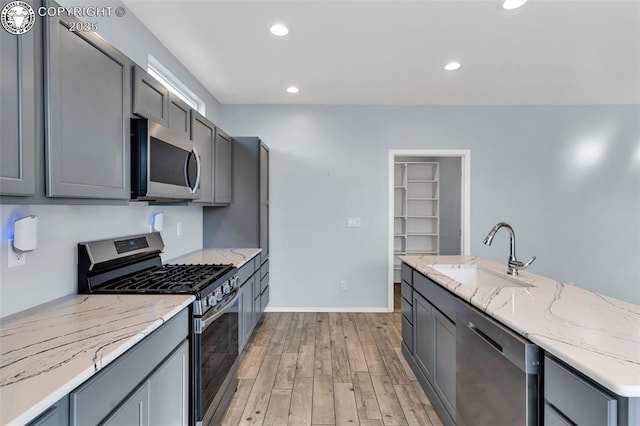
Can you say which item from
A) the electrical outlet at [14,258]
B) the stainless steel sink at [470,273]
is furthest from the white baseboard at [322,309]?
the electrical outlet at [14,258]

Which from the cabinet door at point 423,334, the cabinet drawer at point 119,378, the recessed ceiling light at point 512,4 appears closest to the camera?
the cabinet drawer at point 119,378

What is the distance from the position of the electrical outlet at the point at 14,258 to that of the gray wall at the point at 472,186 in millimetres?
2891

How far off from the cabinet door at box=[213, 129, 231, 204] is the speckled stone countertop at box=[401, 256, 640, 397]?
2174mm

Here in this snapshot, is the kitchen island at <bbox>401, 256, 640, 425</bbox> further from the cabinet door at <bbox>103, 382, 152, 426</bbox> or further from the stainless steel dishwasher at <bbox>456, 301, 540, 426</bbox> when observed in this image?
the cabinet door at <bbox>103, 382, 152, 426</bbox>

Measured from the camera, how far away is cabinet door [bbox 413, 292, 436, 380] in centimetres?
217

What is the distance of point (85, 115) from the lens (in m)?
1.32

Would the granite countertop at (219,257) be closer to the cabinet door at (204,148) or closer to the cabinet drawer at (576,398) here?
the cabinet door at (204,148)

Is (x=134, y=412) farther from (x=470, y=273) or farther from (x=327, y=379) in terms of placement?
(x=470, y=273)

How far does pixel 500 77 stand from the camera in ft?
10.9

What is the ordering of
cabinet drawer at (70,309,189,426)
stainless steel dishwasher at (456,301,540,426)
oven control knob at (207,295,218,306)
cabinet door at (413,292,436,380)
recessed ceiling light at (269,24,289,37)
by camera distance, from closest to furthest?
cabinet drawer at (70,309,189,426) → stainless steel dishwasher at (456,301,540,426) → oven control knob at (207,295,218,306) → cabinet door at (413,292,436,380) → recessed ceiling light at (269,24,289,37)

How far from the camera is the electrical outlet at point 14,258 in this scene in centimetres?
132

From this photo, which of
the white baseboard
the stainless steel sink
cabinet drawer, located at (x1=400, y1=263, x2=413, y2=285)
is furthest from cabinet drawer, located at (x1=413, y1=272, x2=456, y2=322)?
→ the white baseboard

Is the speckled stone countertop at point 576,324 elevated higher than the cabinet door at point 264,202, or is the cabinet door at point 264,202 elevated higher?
the cabinet door at point 264,202

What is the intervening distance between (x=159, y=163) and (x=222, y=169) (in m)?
1.38
